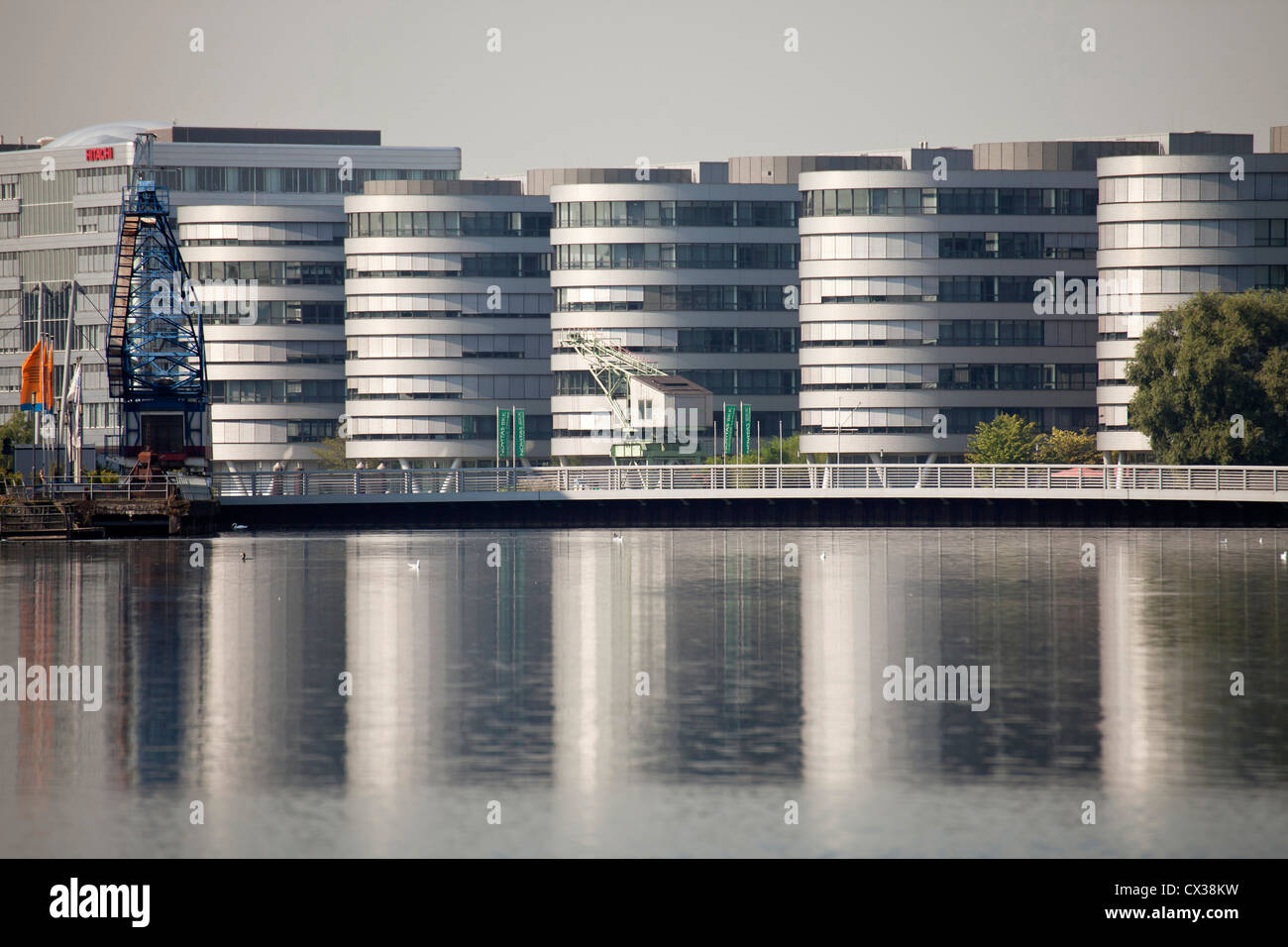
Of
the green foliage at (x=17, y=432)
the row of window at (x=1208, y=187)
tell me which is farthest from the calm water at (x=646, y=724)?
the green foliage at (x=17, y=432)

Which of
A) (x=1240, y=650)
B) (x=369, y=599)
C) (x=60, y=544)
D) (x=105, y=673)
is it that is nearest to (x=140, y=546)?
(x=60, y=544)

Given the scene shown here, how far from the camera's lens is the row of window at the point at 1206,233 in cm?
13538

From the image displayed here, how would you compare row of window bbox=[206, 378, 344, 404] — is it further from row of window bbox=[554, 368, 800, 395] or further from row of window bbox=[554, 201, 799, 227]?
row of window bbox=[554, 201, 799, 227]

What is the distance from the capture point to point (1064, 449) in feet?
439

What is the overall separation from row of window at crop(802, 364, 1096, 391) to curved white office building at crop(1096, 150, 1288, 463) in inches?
219

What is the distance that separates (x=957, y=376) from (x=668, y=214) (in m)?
27.4

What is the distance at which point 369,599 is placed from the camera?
50719 mm

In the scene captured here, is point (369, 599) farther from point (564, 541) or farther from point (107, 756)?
point (564, 541)

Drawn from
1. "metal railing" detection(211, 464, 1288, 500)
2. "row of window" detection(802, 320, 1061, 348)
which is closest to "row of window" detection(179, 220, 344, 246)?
"row of window" detection(802, 320, 1061, 348)

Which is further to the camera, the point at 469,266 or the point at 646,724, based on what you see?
the point at 469,266

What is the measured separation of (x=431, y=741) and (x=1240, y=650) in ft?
61.3

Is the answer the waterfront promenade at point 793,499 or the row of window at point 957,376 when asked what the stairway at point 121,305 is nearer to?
the waterfront promenade at point 793,499

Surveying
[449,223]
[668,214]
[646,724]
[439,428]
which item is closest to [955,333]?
[668,214]

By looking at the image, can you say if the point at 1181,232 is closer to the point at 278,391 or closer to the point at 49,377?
the point at 278,391
